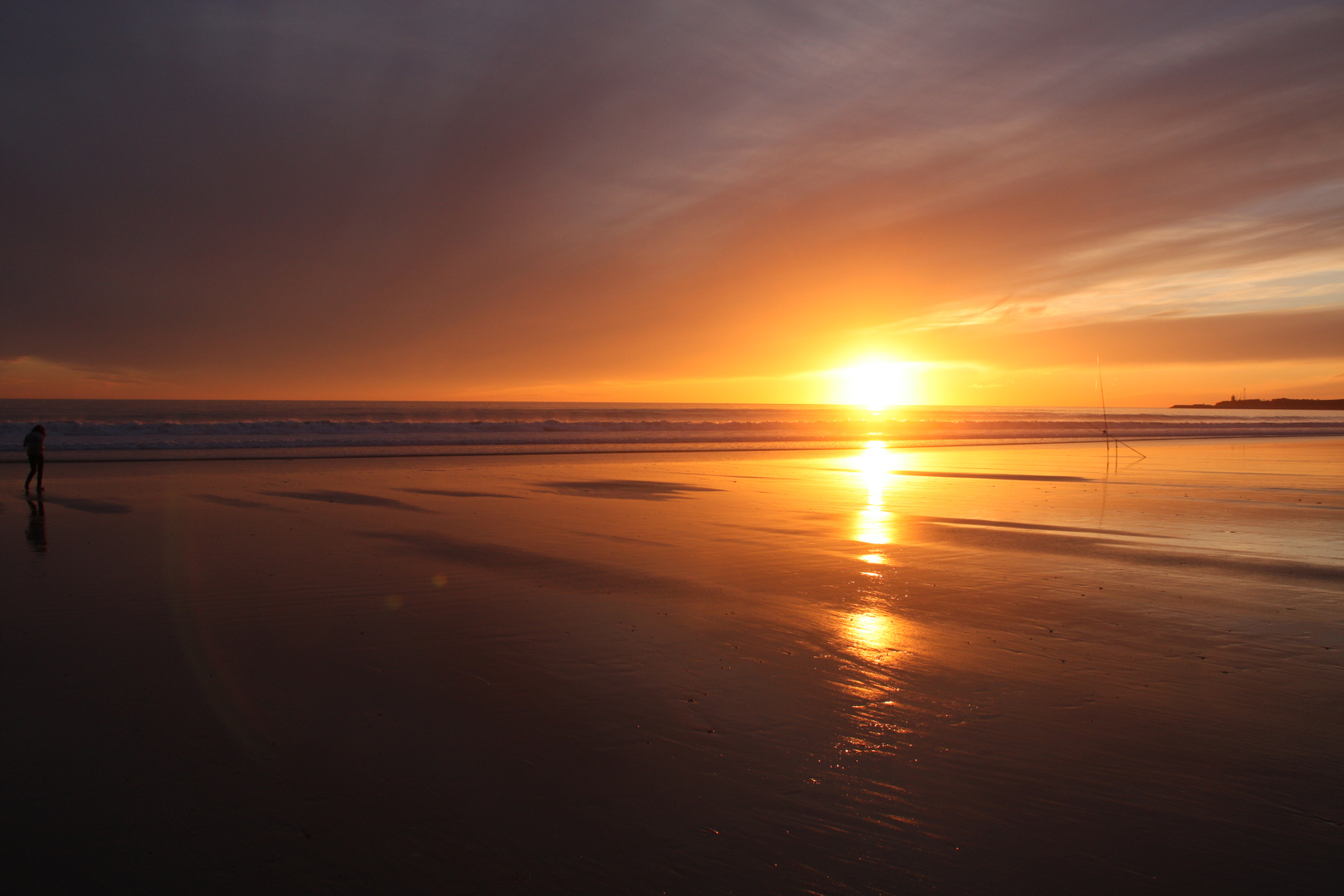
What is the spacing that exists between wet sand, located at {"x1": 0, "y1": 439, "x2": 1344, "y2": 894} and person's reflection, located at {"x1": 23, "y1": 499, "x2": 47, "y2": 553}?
15cm

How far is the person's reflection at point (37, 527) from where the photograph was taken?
9820mm

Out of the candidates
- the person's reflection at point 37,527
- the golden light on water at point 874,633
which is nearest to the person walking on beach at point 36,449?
the person's reflection at point 37,527

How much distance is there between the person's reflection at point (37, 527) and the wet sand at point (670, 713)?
0.15 metres

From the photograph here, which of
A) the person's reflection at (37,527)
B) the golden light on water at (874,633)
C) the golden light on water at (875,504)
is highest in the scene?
the golden light on water at (875,504)

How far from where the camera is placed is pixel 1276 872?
3061 mm

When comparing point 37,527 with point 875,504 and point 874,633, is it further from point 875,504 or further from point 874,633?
point 875,504

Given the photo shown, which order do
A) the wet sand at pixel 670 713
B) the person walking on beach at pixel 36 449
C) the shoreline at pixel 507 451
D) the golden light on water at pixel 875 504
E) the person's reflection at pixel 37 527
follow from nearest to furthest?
1. the wet sand at pixel 670 713
2. the person's reflection at pixel 37 527
3. the golden light on water at pixel 875 504
4. the person walking on beach at pixel 36 449
5. the shoreline at pixel 507 451

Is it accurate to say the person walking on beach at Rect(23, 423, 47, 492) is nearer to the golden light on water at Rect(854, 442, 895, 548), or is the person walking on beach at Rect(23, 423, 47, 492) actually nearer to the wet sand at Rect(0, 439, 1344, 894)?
the wet sand at Rect(0, 439, 1344, 894)

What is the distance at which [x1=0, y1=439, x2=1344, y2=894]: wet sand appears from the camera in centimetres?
318

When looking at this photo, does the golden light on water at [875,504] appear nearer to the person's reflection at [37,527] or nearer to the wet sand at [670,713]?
the wet sand at [670,713]

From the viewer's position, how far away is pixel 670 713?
4.62 meters

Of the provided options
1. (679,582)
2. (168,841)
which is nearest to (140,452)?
(679,582)

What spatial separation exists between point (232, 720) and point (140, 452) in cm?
2764

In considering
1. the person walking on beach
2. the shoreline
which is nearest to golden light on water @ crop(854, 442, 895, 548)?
the shoreline
